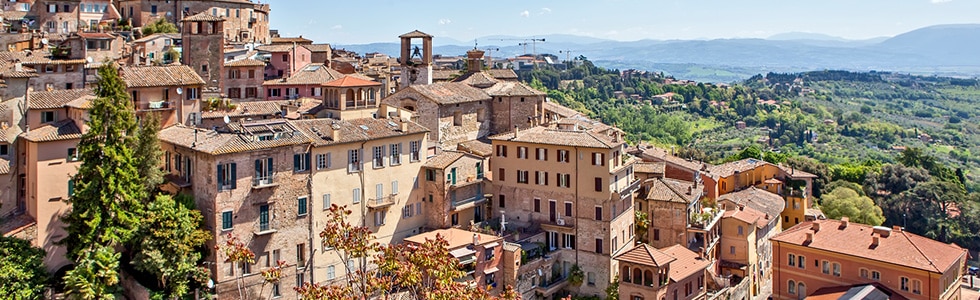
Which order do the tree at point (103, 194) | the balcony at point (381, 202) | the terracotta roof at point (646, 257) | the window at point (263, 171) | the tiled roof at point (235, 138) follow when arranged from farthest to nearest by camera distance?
1. the terracotta roof at point (646, 257)
2. the balcony at point (381, 202)
3. the window at point (263, 171)
4. the tiled roof at point (235, 138)
5. the tree at point (103, 194)

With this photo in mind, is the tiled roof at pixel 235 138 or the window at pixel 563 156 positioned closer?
the tiled roof at pixel 235 138

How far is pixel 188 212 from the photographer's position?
33.8 m

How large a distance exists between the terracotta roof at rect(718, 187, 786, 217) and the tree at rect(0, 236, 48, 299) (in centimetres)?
3919

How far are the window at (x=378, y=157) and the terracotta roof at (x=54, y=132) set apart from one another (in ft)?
43.7

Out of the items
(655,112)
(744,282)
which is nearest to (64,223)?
(744,282)

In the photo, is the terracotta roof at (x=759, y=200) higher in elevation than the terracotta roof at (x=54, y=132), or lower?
lower

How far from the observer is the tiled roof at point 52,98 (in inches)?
1506

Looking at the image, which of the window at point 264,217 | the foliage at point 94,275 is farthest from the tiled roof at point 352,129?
the foliage at point 94,275

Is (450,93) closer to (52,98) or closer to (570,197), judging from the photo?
(570,197)

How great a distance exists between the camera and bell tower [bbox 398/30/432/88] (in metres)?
59.2

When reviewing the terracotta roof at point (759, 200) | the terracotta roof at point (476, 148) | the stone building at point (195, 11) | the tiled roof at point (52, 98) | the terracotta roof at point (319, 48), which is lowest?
the terracotta roof at point (759, 200)

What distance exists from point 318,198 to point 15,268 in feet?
40.8

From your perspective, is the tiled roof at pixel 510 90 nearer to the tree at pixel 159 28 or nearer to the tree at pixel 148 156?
the tree at pixel 148 156

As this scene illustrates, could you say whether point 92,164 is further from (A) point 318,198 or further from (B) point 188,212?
(A) point 318,198
